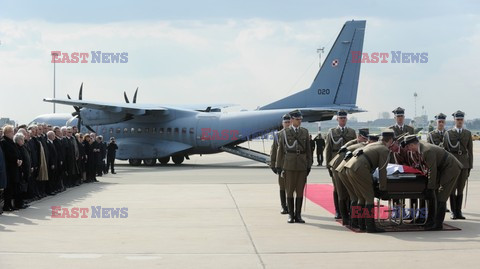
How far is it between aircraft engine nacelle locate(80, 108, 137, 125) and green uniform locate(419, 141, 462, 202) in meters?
20.3

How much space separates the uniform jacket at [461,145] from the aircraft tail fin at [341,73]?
15.9 metres

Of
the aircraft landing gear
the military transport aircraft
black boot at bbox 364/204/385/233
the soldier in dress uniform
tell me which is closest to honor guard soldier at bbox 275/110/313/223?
the soldier in dress uniform

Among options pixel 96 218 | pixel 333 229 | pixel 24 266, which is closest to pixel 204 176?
pixel 96 218

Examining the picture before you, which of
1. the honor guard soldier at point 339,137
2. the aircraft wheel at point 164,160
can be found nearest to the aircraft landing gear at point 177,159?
the aircraft wheel at point 164,160

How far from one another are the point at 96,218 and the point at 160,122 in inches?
705

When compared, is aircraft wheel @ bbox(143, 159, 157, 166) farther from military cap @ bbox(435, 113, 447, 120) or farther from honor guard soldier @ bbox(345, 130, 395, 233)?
honor guard soldier @ bbox(345, 130, 395, 233)

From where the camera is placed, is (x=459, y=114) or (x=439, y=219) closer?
(x=439, y=219)

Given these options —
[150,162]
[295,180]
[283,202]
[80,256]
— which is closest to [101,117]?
[150,162]

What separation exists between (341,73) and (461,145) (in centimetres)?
1619

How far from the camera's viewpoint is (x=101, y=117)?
2844cm

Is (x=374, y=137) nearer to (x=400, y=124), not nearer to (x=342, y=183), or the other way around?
(x=342, y=183)

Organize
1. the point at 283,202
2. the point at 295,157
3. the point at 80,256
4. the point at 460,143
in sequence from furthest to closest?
the point at 283,202, the point at 460,143, the point at 295,157, the point at 80,256

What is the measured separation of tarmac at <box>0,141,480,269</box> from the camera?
720 cm

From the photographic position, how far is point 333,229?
9727mm
